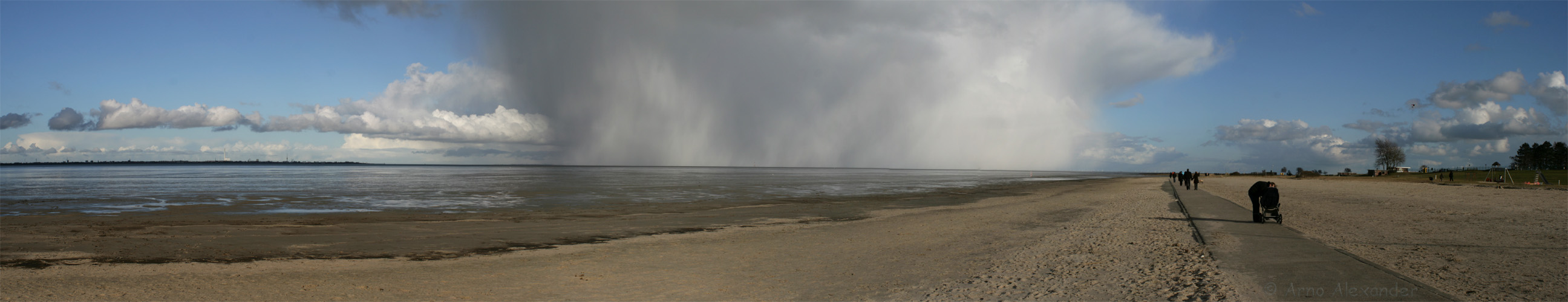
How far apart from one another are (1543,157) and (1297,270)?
578 ft

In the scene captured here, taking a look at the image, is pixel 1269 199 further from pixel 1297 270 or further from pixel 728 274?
pixel 728 274

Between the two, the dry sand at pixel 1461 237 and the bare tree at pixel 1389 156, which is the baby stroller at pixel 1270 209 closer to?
the dry sand at pixel 1461 237

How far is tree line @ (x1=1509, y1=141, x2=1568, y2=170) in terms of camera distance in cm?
11344

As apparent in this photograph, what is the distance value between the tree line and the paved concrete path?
155 metres

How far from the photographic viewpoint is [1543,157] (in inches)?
4702

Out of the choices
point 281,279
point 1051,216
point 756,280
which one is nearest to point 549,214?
point 281,279

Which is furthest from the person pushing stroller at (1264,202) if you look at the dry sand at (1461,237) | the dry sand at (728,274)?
the dry sand at (728,274)

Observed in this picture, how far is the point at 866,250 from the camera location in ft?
46.2

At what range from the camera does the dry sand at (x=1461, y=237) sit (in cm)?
873

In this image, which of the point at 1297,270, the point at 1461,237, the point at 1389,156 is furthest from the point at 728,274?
the point at 1389,156

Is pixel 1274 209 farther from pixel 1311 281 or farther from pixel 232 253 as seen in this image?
pixel 232 253

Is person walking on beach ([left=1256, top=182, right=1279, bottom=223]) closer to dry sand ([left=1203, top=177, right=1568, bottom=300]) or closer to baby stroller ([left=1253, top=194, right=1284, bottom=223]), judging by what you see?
baby stroller ([left=1253, top=194, right=1284, bottom=223])

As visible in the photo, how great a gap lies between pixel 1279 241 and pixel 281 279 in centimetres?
1926

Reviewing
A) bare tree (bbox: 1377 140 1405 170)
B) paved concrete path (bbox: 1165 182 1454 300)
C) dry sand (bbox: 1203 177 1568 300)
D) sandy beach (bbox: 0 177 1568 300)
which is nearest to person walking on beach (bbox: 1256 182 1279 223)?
dry sand (bbox: 1203 177 1568 300)
